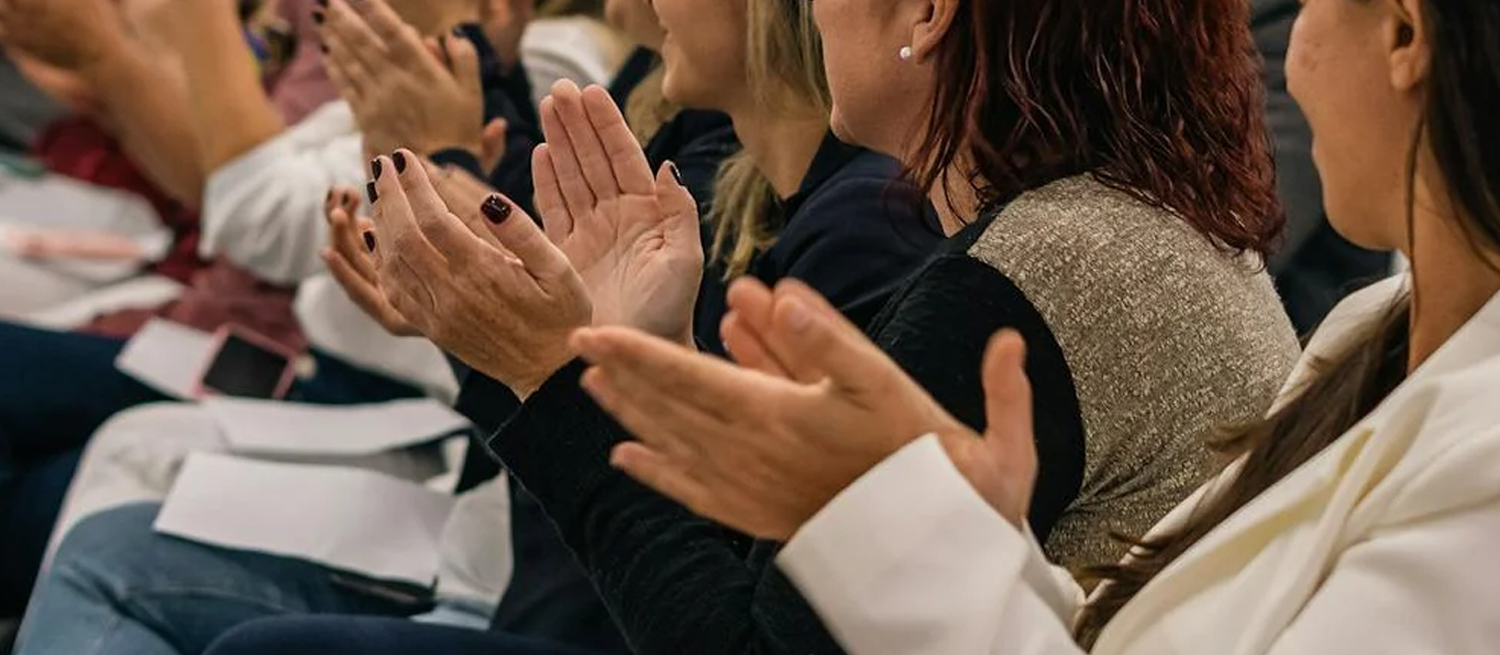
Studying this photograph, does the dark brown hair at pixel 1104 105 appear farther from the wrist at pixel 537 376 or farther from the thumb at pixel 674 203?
the wrist at pixel 537 376

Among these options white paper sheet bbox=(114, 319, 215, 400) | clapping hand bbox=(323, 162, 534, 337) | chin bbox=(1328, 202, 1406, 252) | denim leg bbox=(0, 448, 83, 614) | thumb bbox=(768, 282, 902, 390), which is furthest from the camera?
white paper sheet bbox=(114, 319, 215, 400)

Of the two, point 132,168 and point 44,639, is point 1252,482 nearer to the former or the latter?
point 44,639

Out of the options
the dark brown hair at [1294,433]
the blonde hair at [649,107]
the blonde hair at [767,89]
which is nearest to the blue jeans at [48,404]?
the blonde hair at [649,107]

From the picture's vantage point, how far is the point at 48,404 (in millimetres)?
2055

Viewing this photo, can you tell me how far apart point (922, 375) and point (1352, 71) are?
0.77 feet

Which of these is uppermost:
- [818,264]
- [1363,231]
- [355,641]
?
[1363,231]

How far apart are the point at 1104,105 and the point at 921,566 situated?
376 millimetres

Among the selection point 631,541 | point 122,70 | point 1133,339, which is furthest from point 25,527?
point 1133,339

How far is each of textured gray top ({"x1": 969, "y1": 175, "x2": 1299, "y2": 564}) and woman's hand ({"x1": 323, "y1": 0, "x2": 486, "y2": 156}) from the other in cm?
74

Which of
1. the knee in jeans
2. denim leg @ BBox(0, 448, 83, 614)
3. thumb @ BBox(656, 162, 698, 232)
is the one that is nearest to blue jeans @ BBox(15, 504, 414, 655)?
the knee in jeans

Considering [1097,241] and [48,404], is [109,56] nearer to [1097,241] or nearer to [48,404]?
[48,404]

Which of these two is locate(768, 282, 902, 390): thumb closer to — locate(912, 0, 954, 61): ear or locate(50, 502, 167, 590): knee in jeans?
locate(912, 0, 954, 61): ear

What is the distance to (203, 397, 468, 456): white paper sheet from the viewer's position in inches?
72.4

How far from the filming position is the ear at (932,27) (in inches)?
41.4
